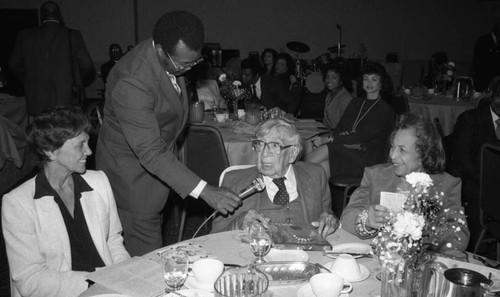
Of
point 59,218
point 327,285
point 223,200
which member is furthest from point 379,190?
point 59,218

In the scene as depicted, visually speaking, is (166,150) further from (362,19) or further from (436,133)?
(362,19)

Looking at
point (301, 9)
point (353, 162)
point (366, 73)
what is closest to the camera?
point (353, 162)

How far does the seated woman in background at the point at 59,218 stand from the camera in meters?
1.93

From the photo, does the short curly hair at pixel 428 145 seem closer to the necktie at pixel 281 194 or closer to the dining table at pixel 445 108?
the necktie at pixel 281 194

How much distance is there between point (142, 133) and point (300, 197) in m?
0.87

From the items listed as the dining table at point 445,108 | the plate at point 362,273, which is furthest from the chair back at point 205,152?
the dining table at point 445,108

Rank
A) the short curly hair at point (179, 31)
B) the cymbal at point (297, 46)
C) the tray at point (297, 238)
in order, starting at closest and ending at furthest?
the tray at point (297, 238)
the short curly hair at point (179, 31)
the cymbal at point (297, 46)

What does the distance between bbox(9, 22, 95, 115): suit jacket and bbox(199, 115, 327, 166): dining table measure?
1.85 meters

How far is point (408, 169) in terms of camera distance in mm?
2516

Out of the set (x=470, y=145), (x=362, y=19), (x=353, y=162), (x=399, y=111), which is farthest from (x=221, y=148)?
(x=362, y=19)

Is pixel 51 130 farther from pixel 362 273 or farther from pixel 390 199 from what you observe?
pixel 390 199

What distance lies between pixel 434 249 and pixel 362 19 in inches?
484

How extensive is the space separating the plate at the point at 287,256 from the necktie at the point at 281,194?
22.9 inches

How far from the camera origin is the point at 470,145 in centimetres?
377
